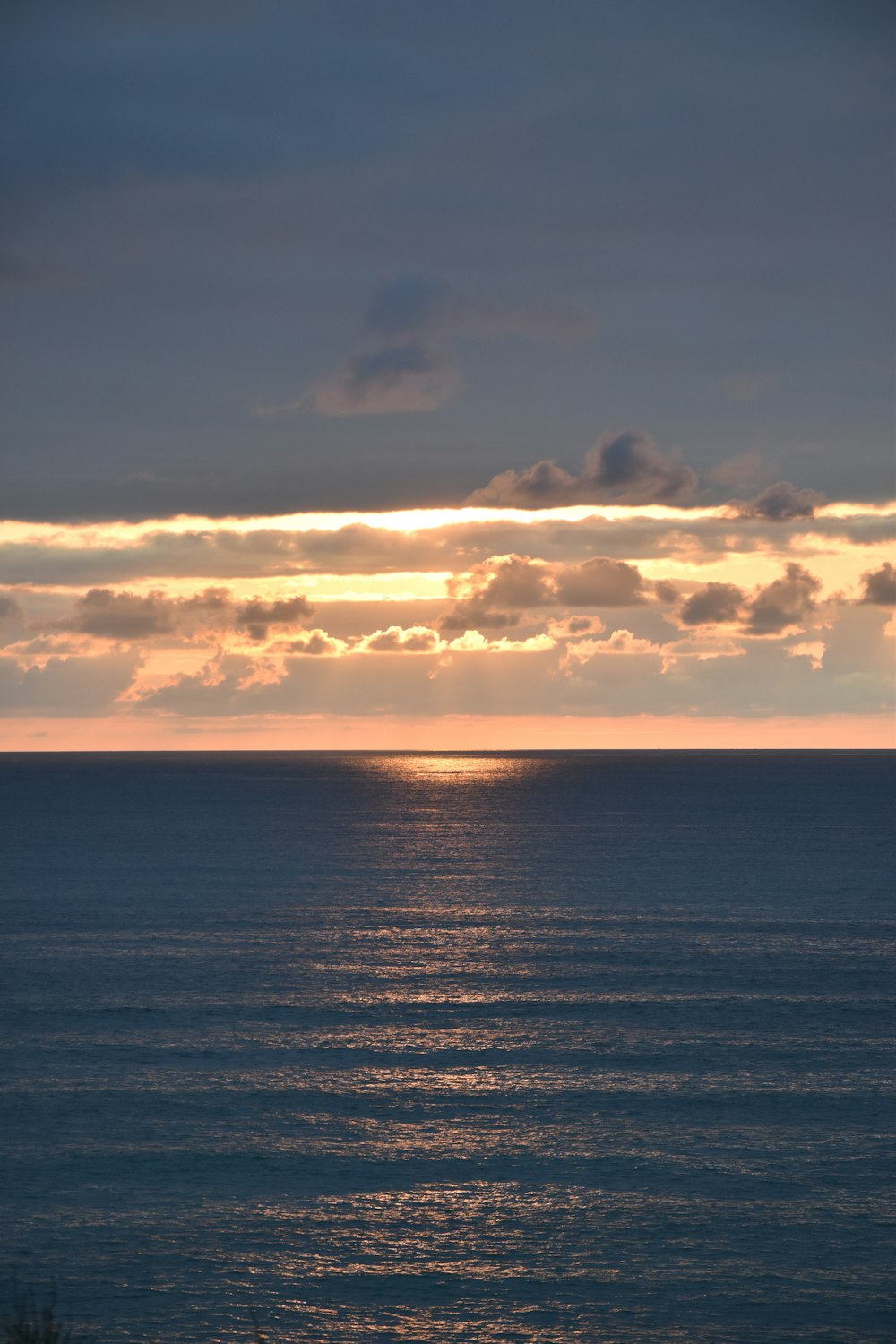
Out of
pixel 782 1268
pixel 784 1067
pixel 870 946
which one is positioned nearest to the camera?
pixel 782 1268

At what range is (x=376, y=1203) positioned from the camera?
44.3m

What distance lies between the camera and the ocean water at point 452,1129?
3828cm

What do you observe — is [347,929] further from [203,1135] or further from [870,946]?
[203,1135]

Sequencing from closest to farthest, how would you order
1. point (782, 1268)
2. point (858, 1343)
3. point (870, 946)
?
1. point (858, 1343)
2. point (782, 1268)
3. point (870, 946)

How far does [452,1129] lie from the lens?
168 ft

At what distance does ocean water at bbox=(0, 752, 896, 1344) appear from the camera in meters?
38.3

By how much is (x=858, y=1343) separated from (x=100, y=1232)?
22.7 metres

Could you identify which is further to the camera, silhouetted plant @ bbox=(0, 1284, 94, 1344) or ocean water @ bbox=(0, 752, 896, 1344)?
ocean water @ bbox=(0, 752, 896, 1344)

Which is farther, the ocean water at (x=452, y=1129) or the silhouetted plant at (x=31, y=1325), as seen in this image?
the ocean water at (x=452, y=1129)

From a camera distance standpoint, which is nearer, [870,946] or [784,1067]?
[784,1067]

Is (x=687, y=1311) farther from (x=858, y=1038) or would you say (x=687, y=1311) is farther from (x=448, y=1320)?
(x=858, y=1038)

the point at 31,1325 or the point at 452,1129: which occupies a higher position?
the point at 452,1129

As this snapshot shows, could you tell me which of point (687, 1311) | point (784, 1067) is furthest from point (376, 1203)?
point (784, 1067)

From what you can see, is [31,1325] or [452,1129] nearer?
[31,1325]
